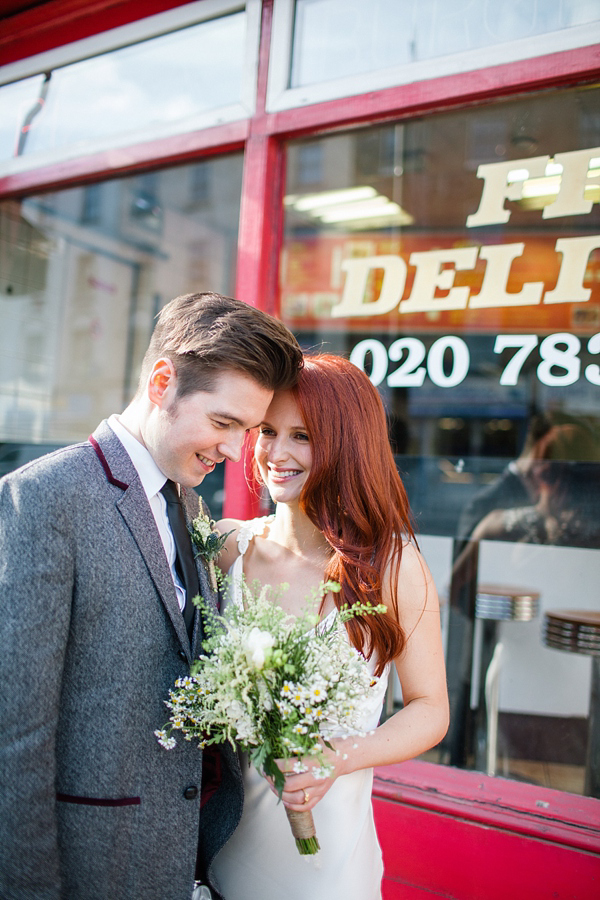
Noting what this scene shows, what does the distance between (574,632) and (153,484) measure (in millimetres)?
2922

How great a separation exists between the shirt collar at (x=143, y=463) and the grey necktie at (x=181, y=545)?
0.15ft

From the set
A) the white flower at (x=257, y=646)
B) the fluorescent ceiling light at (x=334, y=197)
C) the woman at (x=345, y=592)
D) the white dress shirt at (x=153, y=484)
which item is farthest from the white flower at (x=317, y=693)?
the fluorescent ceiling light at (x=334, y=197)

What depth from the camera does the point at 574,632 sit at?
11.9ft

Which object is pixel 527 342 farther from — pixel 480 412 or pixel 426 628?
pixel 480 412

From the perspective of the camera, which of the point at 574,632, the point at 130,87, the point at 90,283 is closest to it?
the point at 130,87

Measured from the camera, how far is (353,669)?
1.38 m

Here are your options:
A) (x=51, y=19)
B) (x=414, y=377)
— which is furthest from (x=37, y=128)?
(x=414, y=377)

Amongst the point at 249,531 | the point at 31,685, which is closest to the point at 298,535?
the point at 249,531

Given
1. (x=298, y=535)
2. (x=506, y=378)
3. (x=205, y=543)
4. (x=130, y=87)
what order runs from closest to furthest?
(x=205, y=543) < (x=298, y=535) < (x=506, y=378) < (x=130, y=87)

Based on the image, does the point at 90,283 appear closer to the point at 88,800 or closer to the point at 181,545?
the point at 181,545

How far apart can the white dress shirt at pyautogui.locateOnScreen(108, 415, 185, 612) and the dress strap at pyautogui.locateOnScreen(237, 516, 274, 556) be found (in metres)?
0.57

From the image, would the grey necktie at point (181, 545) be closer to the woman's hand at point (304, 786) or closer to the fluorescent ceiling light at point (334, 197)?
the woman's hand at point (304, 786)

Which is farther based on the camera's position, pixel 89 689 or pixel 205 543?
pixel 205 543

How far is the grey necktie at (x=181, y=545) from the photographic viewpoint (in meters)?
1.60
